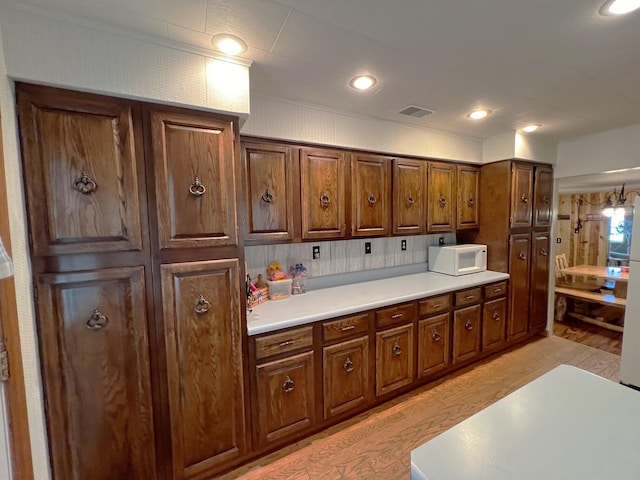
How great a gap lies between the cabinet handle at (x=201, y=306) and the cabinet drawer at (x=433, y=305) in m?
1.69

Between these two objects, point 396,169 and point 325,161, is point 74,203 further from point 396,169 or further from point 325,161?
point 396,169

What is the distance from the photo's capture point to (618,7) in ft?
3.89

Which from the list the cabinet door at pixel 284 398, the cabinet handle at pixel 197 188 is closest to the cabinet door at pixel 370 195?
the cabinet door at pixel 284 398

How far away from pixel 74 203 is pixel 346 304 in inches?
65.9

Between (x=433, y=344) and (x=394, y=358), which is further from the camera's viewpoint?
(x=433, y=344)

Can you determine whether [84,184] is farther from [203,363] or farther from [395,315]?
[395,315]

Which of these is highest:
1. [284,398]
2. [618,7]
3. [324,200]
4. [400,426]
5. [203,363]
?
[618,7]

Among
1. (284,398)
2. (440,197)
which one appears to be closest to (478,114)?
(440,197)

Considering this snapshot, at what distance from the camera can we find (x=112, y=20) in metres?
1.21

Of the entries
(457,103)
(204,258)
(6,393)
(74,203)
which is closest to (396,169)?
(457,103)

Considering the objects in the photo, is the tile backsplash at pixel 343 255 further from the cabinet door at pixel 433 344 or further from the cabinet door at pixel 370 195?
the cabinet door at pixel 433 344

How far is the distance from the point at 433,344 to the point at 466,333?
0.49 meters

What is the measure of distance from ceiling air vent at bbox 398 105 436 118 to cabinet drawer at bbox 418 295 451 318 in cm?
157

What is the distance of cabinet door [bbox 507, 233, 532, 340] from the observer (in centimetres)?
313
